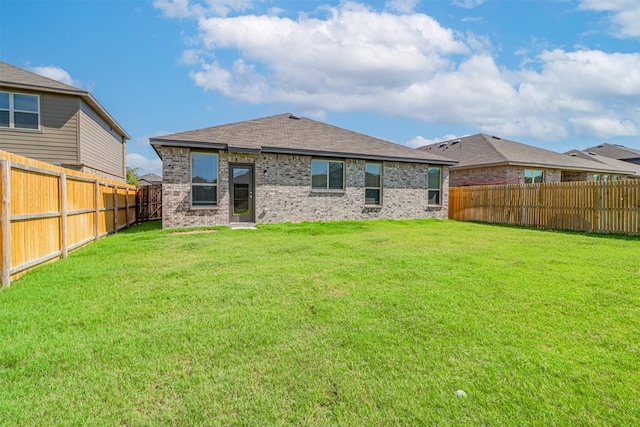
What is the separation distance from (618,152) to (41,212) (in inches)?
1822

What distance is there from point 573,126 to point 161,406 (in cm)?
4000

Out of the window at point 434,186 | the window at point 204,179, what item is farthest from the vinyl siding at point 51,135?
the window at point 434,186

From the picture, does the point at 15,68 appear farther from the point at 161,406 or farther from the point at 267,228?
the point at 161,406

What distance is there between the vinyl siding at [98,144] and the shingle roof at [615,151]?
4423 cm

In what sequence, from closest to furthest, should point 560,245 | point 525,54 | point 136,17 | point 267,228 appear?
1. point 560,245
2. point 136,17
3. point 267,228
4. point 525,54

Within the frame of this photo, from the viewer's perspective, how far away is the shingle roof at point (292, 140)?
11922 millimetres

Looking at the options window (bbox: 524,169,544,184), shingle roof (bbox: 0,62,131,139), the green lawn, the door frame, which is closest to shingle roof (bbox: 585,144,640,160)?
window (bbox: 524,169,544,184)

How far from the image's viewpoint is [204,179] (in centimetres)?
1213

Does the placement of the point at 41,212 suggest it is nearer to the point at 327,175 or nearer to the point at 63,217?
the point at 63,217

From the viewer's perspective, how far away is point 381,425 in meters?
1.95

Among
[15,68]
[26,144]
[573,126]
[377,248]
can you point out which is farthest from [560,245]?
[573,126]

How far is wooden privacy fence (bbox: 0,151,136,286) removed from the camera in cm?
478

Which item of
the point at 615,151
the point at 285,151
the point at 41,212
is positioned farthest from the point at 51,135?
the point at 615,151

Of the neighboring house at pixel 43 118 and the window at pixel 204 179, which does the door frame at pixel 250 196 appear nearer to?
the window at pixel 204 179
